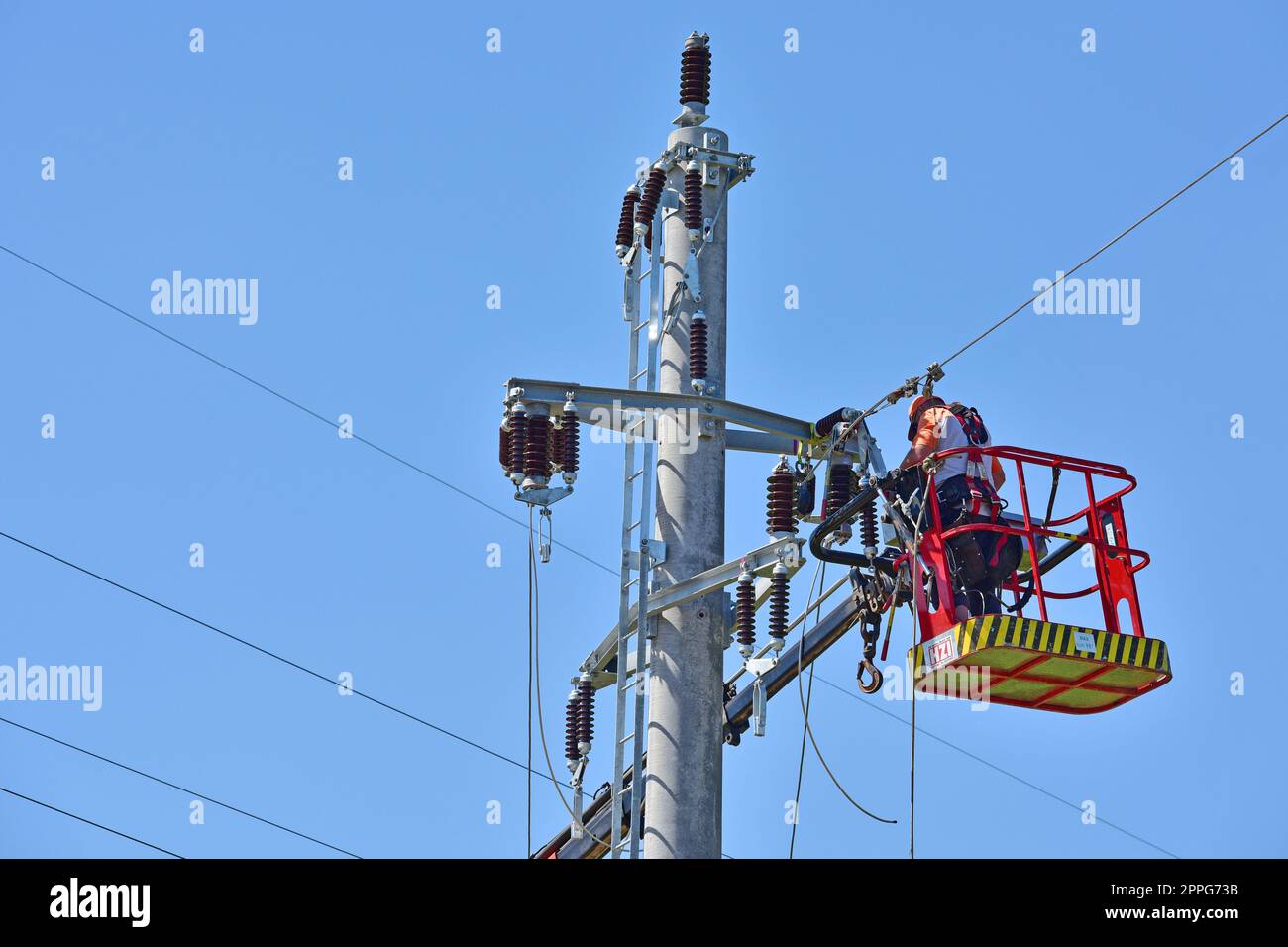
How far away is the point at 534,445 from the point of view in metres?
18.6

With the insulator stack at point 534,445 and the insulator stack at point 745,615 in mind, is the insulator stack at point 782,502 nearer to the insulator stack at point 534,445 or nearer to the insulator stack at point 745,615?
the insulator stack at point 745,615

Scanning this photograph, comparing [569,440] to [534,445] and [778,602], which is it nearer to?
[534,445]

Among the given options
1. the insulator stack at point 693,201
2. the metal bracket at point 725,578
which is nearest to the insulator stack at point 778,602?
the metal bracket at point 725,578

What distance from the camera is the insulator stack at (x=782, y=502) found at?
18484mm

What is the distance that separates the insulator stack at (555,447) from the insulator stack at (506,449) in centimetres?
31

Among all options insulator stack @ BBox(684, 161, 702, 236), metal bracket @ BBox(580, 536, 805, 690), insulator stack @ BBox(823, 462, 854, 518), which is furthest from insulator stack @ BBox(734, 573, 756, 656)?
insulator stack @ BBox(684, 161, 702, 236)

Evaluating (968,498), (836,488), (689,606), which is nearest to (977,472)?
(968,498)

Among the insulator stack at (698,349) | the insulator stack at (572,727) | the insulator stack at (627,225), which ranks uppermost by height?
the insulator stack at (627,225)

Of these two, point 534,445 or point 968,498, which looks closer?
point 968,498

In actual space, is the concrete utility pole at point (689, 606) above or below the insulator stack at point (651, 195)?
below

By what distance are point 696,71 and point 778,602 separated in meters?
5.34

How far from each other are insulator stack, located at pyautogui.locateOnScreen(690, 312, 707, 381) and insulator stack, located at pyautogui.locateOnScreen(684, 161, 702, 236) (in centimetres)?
92
